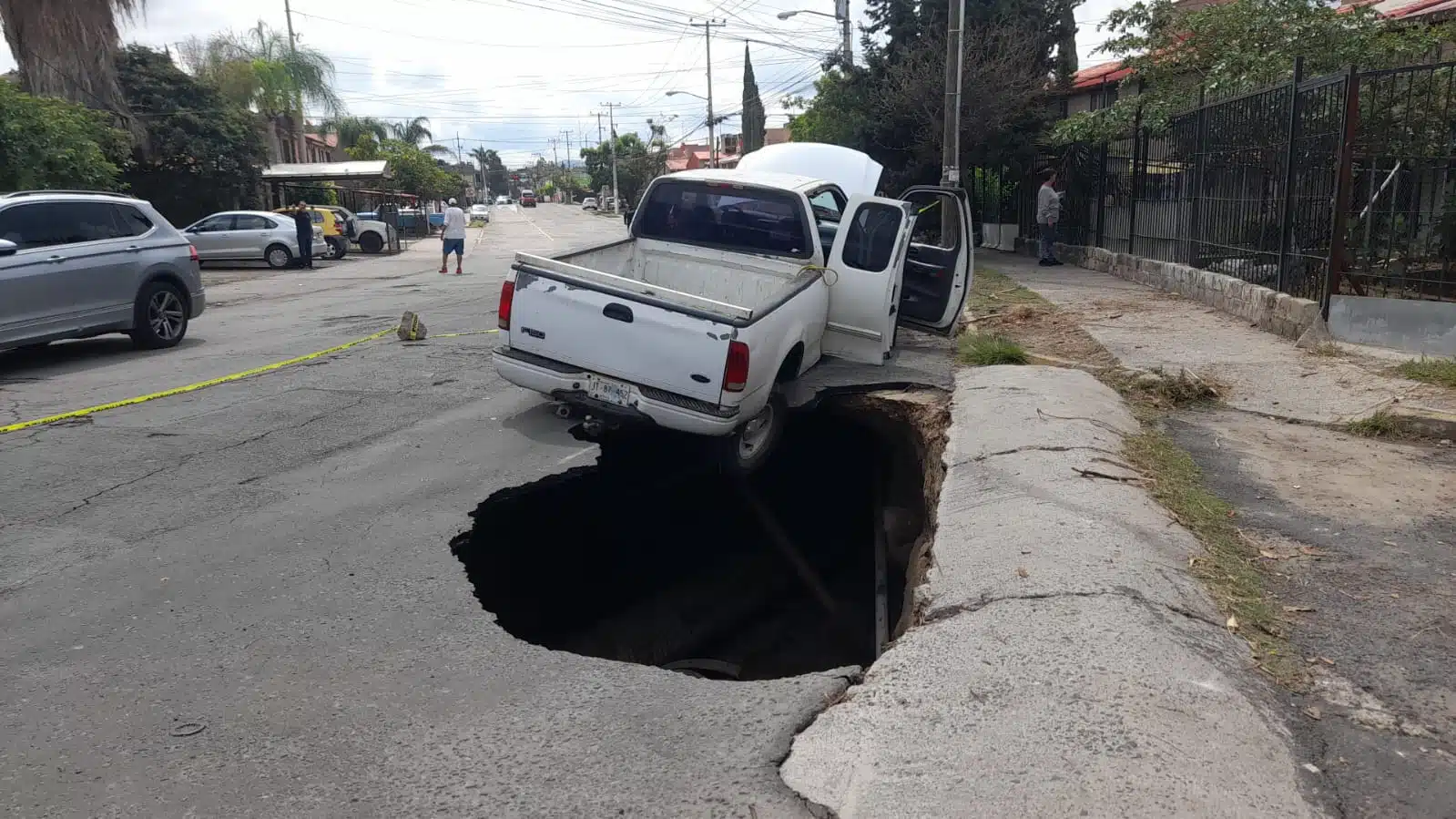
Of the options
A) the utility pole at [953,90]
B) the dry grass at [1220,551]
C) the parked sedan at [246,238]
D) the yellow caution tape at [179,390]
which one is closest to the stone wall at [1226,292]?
the utility pole at [953,90]

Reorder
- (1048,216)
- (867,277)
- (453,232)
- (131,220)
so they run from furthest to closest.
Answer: (453,232) < (1048,216) < (131,220) < (867,277)

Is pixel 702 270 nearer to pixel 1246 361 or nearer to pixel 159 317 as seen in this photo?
pixel 1246 361

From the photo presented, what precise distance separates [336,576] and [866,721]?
2.62 metres

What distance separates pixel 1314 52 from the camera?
13344mm

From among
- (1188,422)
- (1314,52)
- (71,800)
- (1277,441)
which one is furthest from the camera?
(1314,52)

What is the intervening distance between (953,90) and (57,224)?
12797 mm

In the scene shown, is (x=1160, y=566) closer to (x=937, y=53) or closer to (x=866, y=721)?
(x=866, y=721)

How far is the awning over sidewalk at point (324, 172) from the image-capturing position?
34719mm

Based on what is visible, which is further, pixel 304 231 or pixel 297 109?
pixel 297 109

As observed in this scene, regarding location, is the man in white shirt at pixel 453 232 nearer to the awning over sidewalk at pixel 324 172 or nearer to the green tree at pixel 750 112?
the awning over sidewalk at pixel 324 172

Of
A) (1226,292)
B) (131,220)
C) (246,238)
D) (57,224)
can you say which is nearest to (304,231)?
(246,238)

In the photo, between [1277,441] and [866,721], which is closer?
[866,721]

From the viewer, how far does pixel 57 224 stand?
10.1 m

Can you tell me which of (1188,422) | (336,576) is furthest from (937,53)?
(336,576)
